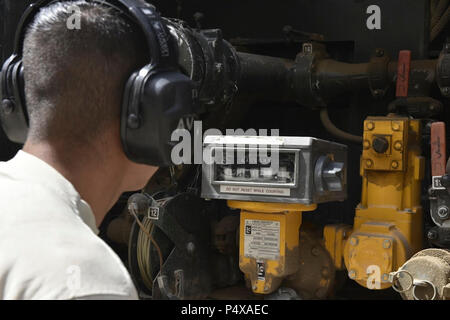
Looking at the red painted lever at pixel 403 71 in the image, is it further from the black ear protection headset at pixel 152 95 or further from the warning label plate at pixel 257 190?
the black ear protection headset at pixel 152 95

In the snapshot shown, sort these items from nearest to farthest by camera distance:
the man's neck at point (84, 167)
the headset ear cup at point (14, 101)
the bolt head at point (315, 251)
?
1. the man's neck at point (84, 167)
2. the headset ear cup at point (14, 101)
3. the bolt head at point (315, 251)

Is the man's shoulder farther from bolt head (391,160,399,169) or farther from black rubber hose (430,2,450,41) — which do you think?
black rubber hose (430,2,450,41)

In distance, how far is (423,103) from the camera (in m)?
2.75

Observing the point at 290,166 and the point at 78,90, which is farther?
the point at 290,166

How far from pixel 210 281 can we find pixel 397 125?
3.42 ft

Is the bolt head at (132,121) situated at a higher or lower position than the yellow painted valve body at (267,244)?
higher

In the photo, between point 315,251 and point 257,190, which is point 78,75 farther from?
point 315,251

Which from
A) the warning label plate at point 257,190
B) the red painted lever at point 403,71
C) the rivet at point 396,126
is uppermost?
the red painted lever at point 403,71

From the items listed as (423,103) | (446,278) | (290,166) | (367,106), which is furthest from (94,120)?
(367,106)

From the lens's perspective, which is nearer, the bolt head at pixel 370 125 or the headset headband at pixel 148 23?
the headset headband at pixel 148 23

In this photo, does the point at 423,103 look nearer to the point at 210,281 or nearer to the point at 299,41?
the point at 299,41

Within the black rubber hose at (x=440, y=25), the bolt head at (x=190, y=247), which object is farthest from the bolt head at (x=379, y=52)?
the bolt head at (x=190, y=247)

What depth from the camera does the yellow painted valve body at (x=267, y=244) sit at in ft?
8.36

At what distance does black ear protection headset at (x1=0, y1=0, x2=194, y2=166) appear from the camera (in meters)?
1.08
